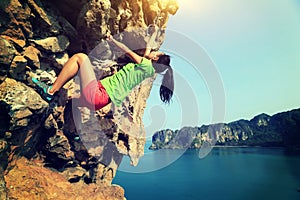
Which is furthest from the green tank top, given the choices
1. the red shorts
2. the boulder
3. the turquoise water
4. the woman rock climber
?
the turquoise water

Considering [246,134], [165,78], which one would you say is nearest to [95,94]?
[165,78]

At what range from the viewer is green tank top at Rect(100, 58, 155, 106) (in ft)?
13.9

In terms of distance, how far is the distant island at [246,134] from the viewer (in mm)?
101750

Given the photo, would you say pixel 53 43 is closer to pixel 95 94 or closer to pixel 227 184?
pixel 95 94

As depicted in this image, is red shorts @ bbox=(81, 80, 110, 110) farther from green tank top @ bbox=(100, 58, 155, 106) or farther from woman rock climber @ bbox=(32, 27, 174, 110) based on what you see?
green tank top @ bbox=(100, 58, 155, 106)

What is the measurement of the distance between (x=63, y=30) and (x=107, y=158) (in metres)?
7.77

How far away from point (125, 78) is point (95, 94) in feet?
2.48

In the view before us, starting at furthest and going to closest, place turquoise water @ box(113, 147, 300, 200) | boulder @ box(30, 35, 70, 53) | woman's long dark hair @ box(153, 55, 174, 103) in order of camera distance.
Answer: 1. turquoise water @ box(113, 147, 300, 200)
2. boulder @ box(30, 35, 70, 53)
3. woman's long dark hair @ box(153, 55, 174, 103)

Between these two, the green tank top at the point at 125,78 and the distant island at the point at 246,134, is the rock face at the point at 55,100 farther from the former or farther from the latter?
the distant island at the point at 246,134

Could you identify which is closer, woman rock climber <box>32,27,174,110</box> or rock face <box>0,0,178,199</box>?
woman rock climber <box>32,27,174,110</box>

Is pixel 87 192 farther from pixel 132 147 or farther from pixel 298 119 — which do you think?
pixel 298 119

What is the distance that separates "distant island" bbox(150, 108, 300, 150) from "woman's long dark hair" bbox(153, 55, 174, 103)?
115233 mm

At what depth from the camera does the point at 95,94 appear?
4047 millimetres

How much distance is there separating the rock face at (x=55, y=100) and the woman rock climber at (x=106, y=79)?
75 cm
